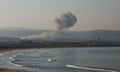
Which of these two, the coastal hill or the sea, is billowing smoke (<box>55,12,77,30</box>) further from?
the sea

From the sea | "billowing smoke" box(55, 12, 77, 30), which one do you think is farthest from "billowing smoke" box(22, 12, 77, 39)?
the sea

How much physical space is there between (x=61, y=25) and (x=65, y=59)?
0.36 m

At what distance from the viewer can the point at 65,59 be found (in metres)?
2.55

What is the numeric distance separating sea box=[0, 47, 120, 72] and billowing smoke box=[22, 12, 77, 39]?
13cm

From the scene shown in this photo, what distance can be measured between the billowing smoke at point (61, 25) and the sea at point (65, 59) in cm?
13

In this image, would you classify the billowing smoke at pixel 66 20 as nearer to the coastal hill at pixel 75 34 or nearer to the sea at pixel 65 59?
the coastal hill at pixel 75 34

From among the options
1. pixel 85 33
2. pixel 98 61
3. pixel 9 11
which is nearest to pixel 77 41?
pixel 85 33

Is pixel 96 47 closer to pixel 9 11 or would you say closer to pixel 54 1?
pixel 54 1

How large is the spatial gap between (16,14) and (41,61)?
0.55 meters

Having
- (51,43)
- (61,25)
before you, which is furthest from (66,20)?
(51,43)

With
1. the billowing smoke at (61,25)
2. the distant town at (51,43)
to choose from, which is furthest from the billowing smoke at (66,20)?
the distant town at (51,43)

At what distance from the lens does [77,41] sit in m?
2.72

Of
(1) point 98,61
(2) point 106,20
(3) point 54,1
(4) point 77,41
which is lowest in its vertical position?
(1) point 98,61

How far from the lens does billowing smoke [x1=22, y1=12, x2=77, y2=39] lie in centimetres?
266
